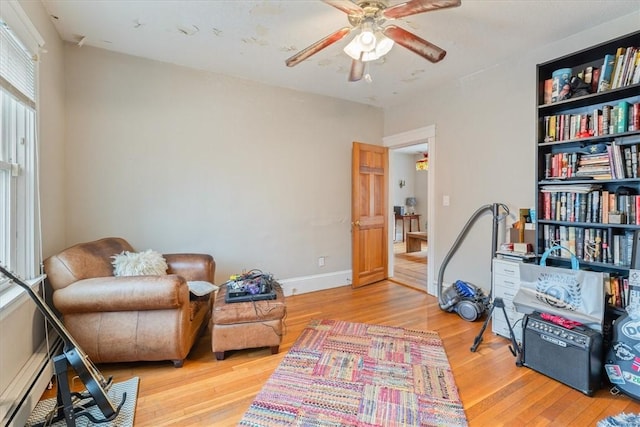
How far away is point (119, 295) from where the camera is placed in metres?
2.00

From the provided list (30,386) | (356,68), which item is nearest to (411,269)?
(356,68)

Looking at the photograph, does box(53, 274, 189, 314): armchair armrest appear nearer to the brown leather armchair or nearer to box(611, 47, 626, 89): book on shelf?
the brown leather armchair

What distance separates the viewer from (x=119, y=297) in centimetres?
200

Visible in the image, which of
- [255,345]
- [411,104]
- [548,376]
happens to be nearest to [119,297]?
[255,345]

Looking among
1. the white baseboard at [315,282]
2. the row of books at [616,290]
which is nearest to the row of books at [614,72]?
the row of books at [616,290]

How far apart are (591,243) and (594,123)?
90cm

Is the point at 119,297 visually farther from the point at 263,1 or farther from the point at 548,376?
the point at 548,376

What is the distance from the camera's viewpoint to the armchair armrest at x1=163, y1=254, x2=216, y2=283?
9.23 feet

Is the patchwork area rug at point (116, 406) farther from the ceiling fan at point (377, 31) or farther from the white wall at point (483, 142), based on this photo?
the white wall at point (483, 142)

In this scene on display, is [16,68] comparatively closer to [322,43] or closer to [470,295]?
[322,43]

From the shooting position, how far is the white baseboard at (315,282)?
3854 millimetres

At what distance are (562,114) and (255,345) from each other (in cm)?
310

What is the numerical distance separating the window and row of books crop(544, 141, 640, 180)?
374 centimetres

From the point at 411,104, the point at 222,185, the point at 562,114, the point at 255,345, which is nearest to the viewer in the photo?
the point at 255,345
